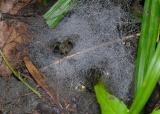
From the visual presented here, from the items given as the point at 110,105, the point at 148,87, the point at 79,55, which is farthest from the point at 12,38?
the point at 148,87

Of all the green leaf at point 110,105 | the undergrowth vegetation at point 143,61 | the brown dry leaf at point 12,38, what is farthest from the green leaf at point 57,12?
the green leaf at point 110,105

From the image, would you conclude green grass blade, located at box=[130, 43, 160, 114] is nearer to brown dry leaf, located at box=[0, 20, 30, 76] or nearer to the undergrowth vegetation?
the undergrowth vegetation

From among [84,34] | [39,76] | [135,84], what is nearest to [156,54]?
[135,84]

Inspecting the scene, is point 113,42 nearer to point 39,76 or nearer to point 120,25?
point 120,25

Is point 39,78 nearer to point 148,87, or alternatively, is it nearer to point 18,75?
point 18,75

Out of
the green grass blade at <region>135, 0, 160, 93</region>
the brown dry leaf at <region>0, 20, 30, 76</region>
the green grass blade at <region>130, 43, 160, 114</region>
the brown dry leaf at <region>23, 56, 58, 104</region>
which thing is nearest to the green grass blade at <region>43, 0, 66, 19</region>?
the brown dry leaf at <region>0, 20, 30, 76</region>
